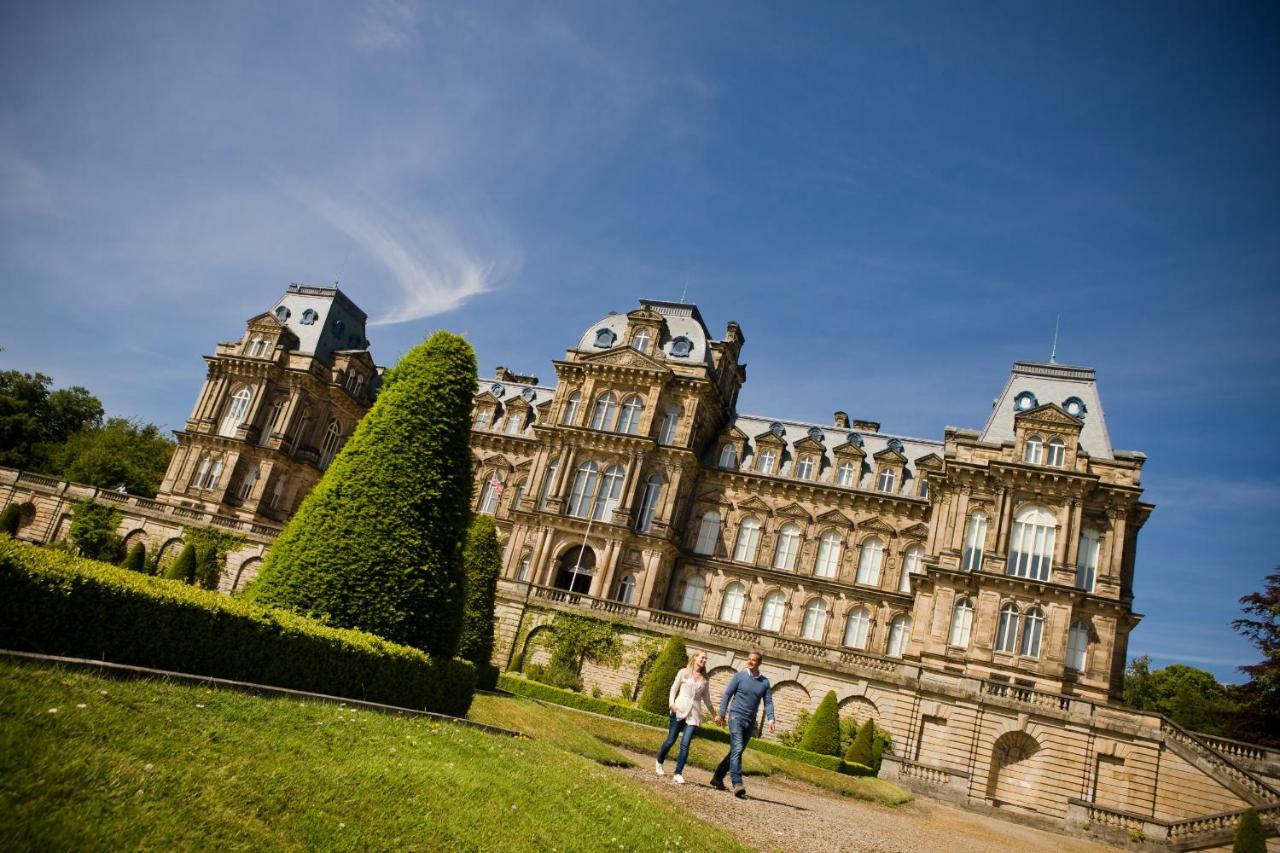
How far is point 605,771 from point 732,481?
38223mm

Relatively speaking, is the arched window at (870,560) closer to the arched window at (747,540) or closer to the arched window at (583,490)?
the arched window at (747,540)

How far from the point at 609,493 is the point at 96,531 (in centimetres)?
2914

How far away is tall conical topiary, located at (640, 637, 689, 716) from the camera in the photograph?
29.0 meters

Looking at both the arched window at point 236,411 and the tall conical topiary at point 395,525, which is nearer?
Answer: the tall conical topiary at point 395,525

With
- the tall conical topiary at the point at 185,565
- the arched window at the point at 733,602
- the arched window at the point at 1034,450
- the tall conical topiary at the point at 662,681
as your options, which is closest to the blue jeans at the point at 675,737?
the tall conical topiary at the point at 662,681

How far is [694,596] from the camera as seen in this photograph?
48.8 m

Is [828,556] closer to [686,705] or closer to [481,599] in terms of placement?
[481,599]

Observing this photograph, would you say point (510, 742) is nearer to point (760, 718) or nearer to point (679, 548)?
point (760, 718)

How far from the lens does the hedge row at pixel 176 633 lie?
827 centimetres

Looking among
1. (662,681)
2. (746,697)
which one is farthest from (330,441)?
(746,697)

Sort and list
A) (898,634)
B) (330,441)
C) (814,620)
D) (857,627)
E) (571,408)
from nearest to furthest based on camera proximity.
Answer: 1. (898,634)
2. (857,627)
3. (814,620)
4. (571,408)
5. (330,441)

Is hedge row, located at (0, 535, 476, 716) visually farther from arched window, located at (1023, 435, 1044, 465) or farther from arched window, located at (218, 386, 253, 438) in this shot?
arched window, located at (218, 386, 253, 438)

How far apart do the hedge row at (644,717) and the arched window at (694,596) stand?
18928 millimetres

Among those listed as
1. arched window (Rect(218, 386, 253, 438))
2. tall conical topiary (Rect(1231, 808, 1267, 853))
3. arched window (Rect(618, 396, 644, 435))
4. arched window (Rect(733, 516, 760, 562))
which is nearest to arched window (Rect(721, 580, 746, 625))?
arched window (Rect(733, 516, 760, 562))
